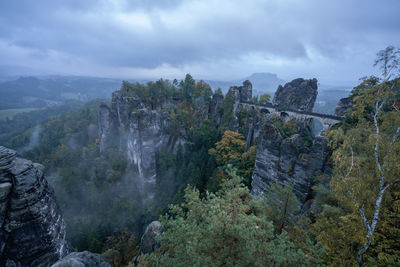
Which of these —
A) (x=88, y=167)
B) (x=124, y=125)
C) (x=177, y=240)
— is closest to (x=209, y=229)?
(x=177, y=240)

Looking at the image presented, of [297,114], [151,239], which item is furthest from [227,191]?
[297,114]

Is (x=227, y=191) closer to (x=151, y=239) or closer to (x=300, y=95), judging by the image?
(x=151, y=239)

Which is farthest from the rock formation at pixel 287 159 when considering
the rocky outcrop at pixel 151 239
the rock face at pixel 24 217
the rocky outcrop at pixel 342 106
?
the rock face at pixel 24 217

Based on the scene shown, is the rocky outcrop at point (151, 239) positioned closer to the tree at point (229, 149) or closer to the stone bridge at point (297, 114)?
the tree at point (229, 149)

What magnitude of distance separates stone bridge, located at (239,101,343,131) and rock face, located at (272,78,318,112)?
125 centimetres

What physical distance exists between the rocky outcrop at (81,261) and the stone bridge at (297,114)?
2814cm

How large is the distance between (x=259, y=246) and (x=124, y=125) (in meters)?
35.4

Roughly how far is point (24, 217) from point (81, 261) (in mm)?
4922

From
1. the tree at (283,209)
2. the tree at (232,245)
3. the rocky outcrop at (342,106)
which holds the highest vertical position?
the rocky outcrop at (342,106)

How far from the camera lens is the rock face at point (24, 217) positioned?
346 inches

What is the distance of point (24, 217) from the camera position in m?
9.12

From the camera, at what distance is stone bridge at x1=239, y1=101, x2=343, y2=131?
2342 cm

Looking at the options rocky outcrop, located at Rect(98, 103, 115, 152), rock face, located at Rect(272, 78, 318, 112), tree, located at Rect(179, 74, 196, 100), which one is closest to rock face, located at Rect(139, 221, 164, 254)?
rock face, located at Rect(272, 78, 318, 112)

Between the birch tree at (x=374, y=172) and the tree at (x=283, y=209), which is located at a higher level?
the birch tree at (x=374, y=172)
